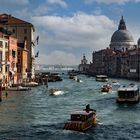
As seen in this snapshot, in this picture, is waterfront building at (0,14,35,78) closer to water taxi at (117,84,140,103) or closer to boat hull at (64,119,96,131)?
water taxi at (117,84,140,103)

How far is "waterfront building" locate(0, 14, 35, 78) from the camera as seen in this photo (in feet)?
392

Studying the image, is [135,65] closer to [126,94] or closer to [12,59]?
[12,59]

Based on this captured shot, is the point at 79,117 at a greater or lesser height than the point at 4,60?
lesser

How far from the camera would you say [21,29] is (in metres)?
121

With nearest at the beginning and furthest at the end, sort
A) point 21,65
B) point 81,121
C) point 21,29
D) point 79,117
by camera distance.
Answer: point 81,121 → point 79,117 → point 21,65 → point 21,29

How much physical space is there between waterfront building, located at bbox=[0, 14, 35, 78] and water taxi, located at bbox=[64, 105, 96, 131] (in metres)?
77.8

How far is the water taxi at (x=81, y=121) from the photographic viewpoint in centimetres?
3891

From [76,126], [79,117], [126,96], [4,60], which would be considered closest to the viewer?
[76,126]

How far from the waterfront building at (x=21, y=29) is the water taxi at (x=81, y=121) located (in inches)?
3064

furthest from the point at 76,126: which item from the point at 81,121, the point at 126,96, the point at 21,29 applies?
the point at 21,29

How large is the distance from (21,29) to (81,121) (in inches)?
3286

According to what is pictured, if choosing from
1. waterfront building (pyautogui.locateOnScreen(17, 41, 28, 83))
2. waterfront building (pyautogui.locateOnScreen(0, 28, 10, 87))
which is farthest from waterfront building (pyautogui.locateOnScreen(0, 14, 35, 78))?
waterfront building (pyautogui.locateOnScreen(0, 28, 10, 87))

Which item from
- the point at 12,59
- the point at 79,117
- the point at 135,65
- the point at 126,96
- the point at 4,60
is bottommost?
the point at 79,117

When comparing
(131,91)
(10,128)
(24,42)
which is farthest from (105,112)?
(24,42)
